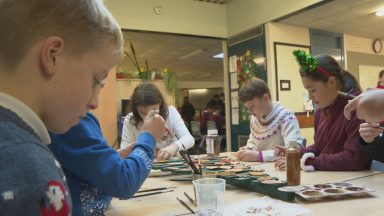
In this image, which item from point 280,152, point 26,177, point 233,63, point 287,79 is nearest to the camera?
point 26,177

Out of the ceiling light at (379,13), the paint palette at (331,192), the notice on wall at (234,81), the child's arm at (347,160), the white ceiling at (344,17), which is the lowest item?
the paint palette at (331,192)

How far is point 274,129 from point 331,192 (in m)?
1.18

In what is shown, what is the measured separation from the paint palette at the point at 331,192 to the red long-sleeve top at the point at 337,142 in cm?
41

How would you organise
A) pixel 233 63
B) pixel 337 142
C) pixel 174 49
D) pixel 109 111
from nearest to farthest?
1. pixel 337 142
2. pixel 109 111
3. pixel 233 63
4. pixel 174 49

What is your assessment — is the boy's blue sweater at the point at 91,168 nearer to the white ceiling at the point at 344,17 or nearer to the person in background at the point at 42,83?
the person in background at the point at 42,83

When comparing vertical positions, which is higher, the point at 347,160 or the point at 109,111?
the point at 109,111

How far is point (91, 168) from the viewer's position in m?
0.85

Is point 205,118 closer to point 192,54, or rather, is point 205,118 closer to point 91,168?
point 192,54

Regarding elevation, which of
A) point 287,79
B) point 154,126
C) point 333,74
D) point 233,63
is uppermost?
point 233,63

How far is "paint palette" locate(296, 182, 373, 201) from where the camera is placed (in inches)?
39.7

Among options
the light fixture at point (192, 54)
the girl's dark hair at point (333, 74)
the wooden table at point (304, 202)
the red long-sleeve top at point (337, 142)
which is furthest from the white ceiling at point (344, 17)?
the wooden table at point (304, 202)

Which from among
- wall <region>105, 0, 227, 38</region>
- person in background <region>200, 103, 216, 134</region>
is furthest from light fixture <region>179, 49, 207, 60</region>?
wall <region>105, 0, 227, 38</region>

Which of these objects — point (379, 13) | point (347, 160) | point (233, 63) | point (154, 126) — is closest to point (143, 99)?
point (154, 126)

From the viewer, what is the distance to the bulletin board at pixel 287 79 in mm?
4312
